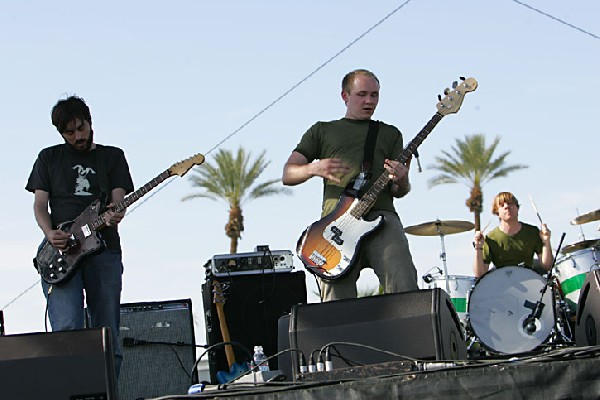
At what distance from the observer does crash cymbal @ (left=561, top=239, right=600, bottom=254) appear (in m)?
10.6

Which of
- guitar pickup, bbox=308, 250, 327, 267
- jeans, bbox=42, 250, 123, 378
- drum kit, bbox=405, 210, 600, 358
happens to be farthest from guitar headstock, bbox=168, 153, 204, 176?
drum kit, bbox=405, 210, 600, 358

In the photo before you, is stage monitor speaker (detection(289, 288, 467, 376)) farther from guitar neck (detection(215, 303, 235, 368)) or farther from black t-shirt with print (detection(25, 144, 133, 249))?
guitar neck (detection(215, 303, 235, 368))

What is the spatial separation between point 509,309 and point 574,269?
98 cm

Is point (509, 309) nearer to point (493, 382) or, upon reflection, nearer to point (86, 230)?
point (86, 230)

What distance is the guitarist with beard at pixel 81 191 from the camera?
18.6 ft

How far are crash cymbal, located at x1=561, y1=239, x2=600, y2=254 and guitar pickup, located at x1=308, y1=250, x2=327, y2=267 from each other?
219 inches

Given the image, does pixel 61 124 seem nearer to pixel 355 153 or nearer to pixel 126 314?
pixel 355 153

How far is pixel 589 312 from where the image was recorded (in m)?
5.04

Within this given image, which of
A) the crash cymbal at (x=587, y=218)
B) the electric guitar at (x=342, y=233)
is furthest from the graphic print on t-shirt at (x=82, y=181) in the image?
the crash cymbal at (x=587, y=218)

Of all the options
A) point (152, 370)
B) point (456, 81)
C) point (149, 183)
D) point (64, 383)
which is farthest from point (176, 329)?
point (64, 383)

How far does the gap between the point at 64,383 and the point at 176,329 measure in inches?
149

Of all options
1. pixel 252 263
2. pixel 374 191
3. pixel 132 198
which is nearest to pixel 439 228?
pixel 252 263

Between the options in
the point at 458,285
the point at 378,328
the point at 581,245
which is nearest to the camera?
the point at 378,328

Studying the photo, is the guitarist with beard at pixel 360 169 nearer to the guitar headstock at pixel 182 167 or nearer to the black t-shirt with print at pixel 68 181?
the guitar headstock at pixel 182 167
